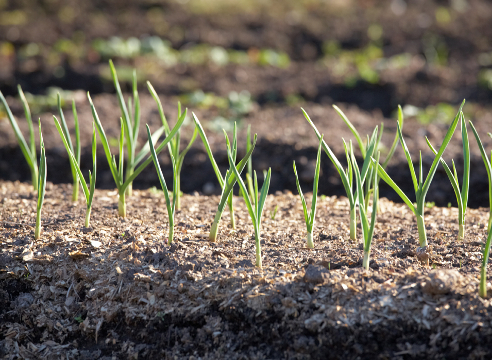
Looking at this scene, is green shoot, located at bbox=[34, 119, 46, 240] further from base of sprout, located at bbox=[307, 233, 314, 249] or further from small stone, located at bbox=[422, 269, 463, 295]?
small stone, located at bbox=[422, 269, 463, 295]

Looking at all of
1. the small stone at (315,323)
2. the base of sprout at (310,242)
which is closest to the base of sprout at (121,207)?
the base of sprout at (310,242)

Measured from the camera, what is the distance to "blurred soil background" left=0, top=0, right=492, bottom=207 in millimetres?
3424

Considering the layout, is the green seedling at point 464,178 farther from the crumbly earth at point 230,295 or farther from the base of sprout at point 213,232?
the base of sprout at point 213,232

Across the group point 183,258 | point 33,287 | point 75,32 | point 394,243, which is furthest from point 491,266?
point 75,32

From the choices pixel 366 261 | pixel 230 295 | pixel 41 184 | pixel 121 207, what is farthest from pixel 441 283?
pixel 41 184

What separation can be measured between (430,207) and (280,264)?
1132mm

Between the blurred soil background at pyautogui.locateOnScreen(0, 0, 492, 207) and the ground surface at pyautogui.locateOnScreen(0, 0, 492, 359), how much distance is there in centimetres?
3

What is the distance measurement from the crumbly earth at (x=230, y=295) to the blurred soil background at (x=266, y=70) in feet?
4.38

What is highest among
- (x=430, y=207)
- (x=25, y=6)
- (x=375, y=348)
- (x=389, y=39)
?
(x=25, y=6)

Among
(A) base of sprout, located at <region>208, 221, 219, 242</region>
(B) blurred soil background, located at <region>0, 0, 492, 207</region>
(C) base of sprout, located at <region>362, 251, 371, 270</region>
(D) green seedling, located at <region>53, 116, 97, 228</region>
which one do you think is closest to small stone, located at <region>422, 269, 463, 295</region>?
(C) base of sprout, located at <region>362, 251, 371, 270</region>

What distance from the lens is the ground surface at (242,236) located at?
4.73ft

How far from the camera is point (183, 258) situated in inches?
66.9

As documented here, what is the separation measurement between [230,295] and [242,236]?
428 mm

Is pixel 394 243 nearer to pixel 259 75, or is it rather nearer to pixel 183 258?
pixel 183 258
